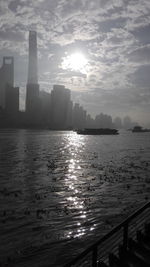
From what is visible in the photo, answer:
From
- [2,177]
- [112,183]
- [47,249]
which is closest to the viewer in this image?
[47,249]

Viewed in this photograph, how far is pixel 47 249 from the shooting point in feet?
57.7

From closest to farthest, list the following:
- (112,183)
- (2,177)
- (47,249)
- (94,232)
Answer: (47,249) < (94,232) < (112,183) < (2,177)

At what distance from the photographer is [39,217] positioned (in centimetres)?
2312

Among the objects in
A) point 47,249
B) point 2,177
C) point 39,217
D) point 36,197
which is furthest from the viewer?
point 2,177

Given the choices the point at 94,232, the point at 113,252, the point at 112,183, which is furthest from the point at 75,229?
the point at 112,183

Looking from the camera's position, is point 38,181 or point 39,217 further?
point 38,181

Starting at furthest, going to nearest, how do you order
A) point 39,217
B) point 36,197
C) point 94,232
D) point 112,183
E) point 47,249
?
point 112,183 < point 36,197 < point 39,217 < point 94,232 < point 47,249

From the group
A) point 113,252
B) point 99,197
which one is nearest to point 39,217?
point 99,197

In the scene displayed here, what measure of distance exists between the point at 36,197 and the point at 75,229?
376 inches

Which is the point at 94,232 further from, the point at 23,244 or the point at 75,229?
the point at 23,244

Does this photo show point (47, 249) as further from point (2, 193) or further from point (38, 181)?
point (38, 181)

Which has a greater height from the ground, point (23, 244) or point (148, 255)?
point (148, 255)

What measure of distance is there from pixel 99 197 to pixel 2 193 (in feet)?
34.4

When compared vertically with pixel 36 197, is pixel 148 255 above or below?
above
